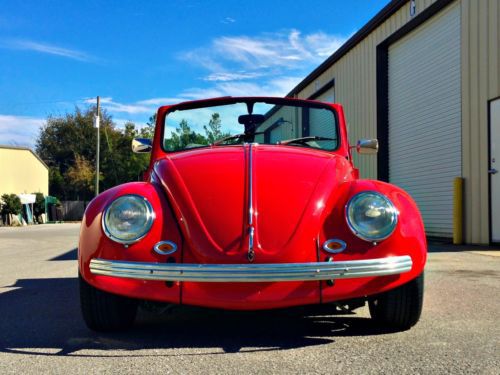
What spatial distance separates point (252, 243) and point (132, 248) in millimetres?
638

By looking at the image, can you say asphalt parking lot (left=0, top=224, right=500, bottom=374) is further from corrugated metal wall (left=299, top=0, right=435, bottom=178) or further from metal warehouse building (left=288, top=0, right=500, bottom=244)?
corrugated metal wall (left=299, top=0, right=435, bottom=178)

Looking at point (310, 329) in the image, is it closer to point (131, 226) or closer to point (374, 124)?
point (131, 226)

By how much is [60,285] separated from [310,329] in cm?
306

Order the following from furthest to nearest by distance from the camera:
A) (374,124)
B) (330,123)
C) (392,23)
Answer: (374,124), (392,23), (330,123)

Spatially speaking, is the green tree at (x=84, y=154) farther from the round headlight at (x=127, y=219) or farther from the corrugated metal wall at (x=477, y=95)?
the round headlight at (x=127, y=219)

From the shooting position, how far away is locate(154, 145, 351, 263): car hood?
268 centimetres

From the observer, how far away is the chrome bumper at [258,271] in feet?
8.23

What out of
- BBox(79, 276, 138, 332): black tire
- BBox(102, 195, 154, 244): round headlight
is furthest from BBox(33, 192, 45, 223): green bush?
BBox(102, 195, 154, 244): round headlight

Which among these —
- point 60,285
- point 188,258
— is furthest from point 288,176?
point 60,285

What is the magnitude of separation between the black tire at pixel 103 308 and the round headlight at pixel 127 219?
0.39m

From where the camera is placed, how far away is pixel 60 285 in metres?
5.17

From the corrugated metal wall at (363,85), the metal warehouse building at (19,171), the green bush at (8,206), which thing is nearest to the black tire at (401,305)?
the corrugated metal wall at (363,85)

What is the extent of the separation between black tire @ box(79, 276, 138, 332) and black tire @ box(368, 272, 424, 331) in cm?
142

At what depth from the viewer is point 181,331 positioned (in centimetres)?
312
